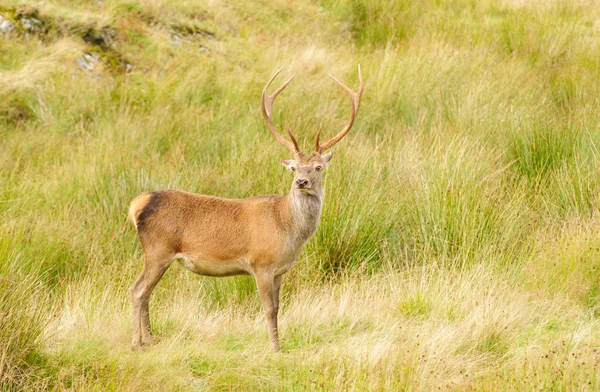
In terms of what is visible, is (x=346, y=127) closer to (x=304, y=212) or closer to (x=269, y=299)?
(x=304, y=212)

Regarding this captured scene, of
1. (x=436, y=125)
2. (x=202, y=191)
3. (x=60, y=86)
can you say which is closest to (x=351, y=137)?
(x=436, y=125)

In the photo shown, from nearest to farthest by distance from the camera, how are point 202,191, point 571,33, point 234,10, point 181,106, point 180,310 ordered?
point 180,310 < point 202,191 < point 181,106 < point 571,33 < point 234,10

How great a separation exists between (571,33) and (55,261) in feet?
27.7

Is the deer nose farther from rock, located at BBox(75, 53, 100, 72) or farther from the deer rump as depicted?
rock, located at BBox(75, 53, 100, 72)

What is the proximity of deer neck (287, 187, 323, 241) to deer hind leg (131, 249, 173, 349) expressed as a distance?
0.78m

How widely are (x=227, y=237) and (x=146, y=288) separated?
580mm

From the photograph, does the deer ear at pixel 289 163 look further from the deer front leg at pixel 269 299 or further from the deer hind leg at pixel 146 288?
the deer hind leg at pixel 146 288

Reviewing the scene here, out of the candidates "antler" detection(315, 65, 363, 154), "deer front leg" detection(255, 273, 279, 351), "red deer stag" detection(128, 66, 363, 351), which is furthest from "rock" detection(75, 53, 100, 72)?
"deer front leg" detection(255, 273, 279, 351)

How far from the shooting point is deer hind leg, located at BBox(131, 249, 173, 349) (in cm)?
552

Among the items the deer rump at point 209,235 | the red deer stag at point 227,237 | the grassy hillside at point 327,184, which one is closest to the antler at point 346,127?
the red deer stag at point 227,237

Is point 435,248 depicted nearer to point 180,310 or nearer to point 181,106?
point 180,310

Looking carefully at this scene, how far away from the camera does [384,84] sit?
1142 cm

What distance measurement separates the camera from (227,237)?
5.55 metres

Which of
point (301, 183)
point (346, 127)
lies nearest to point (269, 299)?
point (301, 183)
